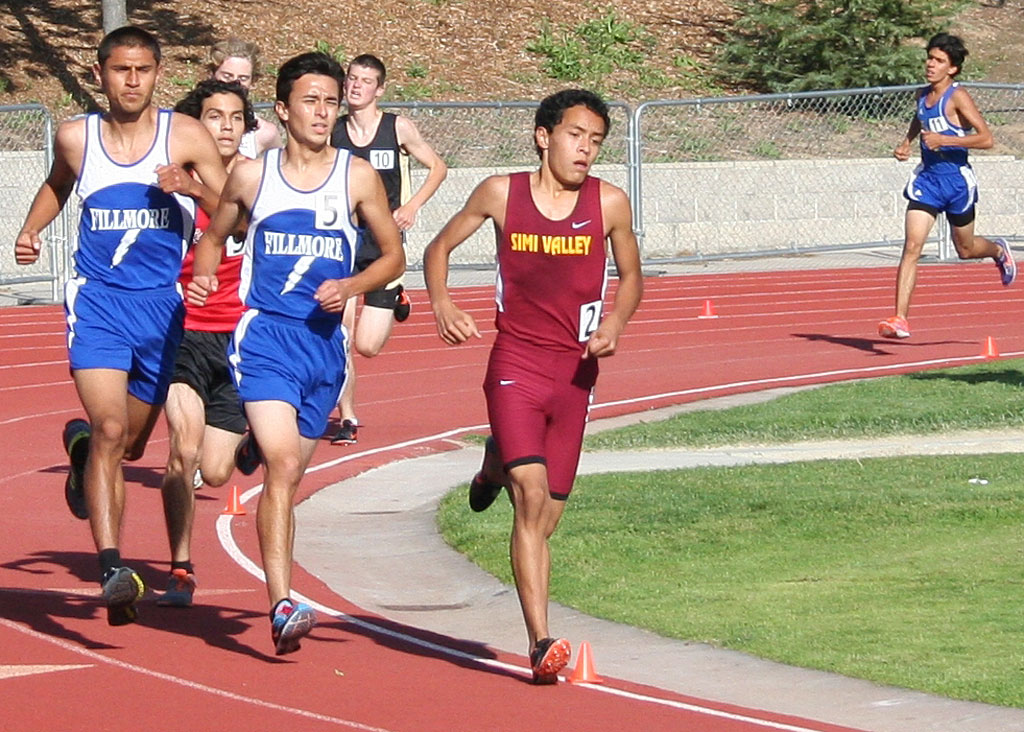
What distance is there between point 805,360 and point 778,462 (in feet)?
16.4

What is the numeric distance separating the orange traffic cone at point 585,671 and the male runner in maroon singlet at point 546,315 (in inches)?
10.9

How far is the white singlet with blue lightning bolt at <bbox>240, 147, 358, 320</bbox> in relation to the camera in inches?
274

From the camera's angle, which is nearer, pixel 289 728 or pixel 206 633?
pixel 289 728

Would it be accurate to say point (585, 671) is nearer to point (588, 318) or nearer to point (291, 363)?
point (588, 318)

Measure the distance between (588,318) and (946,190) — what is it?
9.46 m

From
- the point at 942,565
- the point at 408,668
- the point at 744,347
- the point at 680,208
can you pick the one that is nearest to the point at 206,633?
the point at 408,668

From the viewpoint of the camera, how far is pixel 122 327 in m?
7.48

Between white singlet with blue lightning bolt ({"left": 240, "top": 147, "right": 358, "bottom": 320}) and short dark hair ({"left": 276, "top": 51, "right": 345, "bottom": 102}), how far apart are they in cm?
29

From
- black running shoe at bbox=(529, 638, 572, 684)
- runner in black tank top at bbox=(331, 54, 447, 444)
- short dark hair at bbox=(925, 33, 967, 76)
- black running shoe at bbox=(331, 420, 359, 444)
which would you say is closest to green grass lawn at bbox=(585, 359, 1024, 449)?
black running shoe at bbox=(331, 420, 359, 444)

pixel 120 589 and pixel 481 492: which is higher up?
pixel 481 492

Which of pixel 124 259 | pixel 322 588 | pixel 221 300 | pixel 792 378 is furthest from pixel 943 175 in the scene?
pixel 124 259

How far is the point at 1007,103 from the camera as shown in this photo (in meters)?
30.1

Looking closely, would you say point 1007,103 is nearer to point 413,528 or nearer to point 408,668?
point 413,528

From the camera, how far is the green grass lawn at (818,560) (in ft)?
23.7
